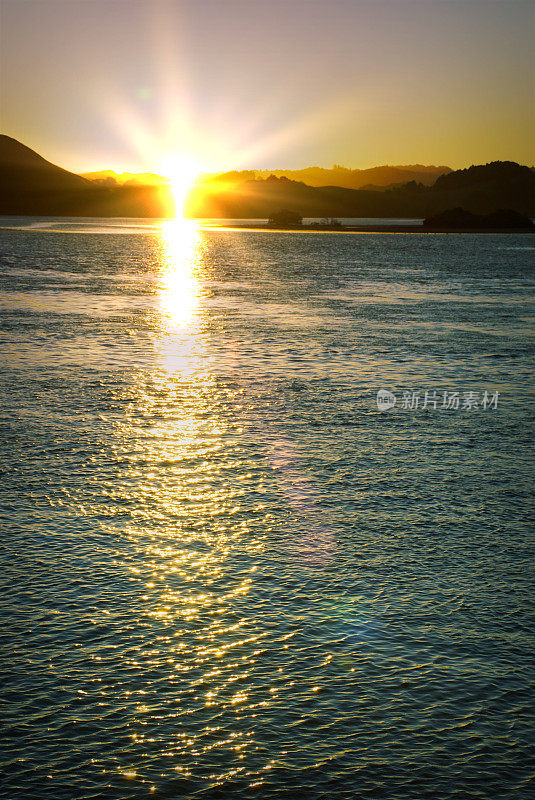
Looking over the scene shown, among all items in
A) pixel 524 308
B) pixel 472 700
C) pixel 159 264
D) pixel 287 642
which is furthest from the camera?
pixel 159 264

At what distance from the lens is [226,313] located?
43031 mm

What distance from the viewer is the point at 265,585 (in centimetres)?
1045

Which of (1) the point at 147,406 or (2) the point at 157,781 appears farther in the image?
(1) the point at 147,406

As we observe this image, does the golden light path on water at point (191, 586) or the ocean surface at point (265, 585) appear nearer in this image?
the ocean surface at point (265, 585)

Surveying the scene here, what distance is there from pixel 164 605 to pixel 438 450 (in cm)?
865

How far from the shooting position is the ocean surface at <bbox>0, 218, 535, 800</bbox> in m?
7.36

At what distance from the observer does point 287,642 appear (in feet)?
30.0

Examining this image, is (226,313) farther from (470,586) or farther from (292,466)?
(470,586)

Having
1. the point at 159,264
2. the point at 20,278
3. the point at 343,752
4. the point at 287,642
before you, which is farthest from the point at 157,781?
the point at 159,264

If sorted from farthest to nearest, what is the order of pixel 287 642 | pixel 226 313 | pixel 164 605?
pixel 226 313
pixel 164 605
pixel 287 642

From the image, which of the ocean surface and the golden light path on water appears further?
the golden light path on water

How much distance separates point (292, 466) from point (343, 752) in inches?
322

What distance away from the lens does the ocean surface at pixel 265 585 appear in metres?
7.36

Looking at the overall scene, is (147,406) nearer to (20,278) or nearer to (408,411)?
(408,411)
